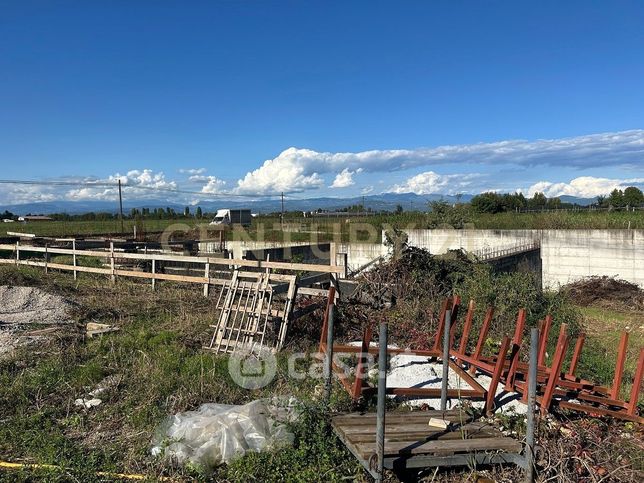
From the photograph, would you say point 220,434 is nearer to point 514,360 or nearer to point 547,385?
point 514,360

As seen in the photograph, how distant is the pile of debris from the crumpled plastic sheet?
47.2 ft

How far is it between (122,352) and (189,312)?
279 centimetres

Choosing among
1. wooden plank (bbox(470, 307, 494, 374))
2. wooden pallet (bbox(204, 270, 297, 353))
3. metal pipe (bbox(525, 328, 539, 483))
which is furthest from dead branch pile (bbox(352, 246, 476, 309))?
metal pipe (bbox(525, 328, 539, 483))

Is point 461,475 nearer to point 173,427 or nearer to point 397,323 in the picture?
point 173,427

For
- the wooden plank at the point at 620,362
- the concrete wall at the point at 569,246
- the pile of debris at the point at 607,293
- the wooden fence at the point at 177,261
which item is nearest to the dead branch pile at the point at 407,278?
the wooden fence at the point at 177,261

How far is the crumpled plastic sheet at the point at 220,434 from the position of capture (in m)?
4.17

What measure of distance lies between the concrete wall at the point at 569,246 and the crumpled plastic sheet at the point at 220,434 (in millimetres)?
16779

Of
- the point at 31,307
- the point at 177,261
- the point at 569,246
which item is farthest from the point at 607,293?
the point at 31,307

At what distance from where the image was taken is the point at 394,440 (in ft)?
13.1

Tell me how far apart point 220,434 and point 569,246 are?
18.0 metres

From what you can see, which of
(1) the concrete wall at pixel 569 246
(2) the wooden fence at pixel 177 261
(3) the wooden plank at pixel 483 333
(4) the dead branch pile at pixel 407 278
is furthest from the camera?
(1) the concrete wall at pixel 569 246

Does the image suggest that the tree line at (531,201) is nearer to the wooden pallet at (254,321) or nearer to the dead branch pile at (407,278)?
the dead branch pile at (407,278)

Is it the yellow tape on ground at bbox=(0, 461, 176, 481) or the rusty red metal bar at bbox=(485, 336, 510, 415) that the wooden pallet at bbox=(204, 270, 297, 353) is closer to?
the yellow tape on ground at bbox=(0, 461, 176, 481)

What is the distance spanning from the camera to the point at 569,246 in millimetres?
18859
